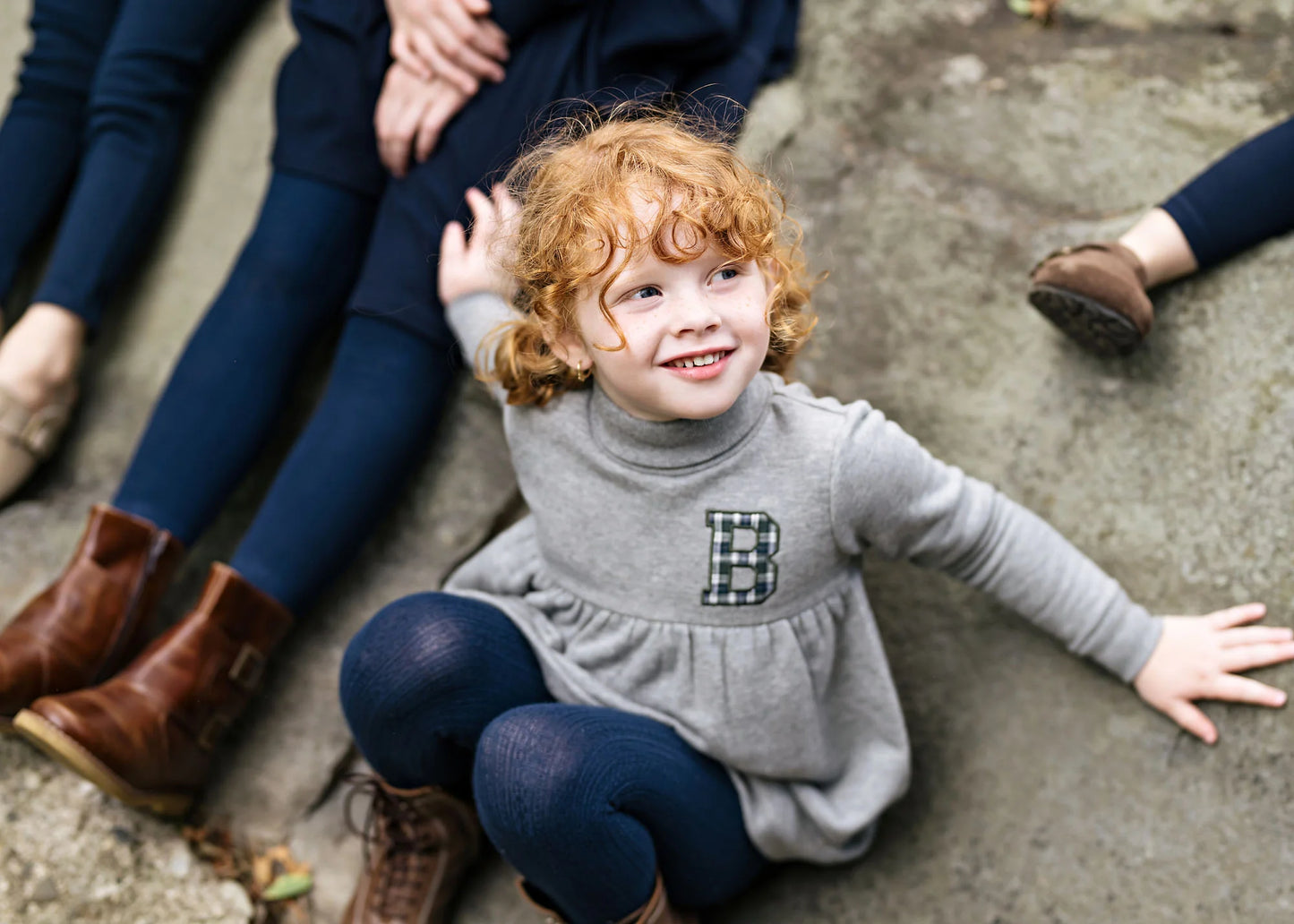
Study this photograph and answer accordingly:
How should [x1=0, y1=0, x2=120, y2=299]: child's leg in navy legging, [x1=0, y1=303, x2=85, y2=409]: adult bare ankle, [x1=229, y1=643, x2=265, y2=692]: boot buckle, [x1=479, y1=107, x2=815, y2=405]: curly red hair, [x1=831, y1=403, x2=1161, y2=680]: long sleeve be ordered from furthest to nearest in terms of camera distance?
[x1=0, y1=0, x2=120, y2=299]: child's leg in navy legging < [x1=0, y1=303, x2=85, y2=409]: adult bare ankle < [x1=229, y1=643, x2=265, y2=692]: boot buckle < [x1=831, y1=403, x2=1161, y2=680]: long sleeve < [x1=479, y1=107, x2=815, y2=405]: curly red hair

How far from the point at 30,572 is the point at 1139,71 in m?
1.70

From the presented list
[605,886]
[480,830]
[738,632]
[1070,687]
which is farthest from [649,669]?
[1070,687]

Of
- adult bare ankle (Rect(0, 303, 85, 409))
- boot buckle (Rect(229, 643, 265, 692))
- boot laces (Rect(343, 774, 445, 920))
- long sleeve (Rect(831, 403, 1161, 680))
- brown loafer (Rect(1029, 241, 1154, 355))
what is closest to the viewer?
long sleeve (Rect(831, 403, 1161, 680))

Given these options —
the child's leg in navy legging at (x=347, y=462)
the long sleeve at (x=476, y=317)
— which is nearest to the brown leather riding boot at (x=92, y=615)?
the child's leg in navy legging at (x=347, y=462)

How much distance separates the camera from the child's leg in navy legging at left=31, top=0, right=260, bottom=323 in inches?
66.7

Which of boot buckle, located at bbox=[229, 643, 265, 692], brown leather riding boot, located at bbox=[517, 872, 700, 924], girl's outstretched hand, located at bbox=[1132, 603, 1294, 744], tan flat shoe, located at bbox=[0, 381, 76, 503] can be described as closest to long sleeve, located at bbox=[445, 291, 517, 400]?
boot buckle, located at bbox=[229, 643, 265, 692]

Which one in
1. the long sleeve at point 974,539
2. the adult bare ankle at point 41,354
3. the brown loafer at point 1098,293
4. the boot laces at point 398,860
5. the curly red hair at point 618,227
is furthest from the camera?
the adult bare ankle at point 41,354

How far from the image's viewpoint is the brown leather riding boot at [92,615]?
1.39 metres

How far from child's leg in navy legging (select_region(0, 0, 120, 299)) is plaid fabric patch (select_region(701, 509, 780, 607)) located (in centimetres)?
127

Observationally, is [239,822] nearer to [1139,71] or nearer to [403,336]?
[403,336]

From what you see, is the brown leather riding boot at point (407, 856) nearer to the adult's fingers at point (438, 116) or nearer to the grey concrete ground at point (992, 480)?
the grey concrete ground at point (992, 480)

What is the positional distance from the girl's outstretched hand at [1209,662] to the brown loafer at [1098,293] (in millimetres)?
321

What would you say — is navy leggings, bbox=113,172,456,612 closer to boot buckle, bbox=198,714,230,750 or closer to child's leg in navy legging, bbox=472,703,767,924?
boot buckle, bbox=198,714,230,750

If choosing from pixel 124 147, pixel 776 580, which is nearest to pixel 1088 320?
pixel 776 580
